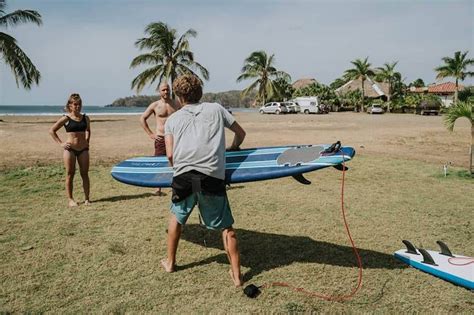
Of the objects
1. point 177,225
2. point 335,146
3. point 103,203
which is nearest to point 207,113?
point 177,225

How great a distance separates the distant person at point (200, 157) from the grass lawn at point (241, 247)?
0.55 metres

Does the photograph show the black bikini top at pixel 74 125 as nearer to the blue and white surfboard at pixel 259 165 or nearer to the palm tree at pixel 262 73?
the blue and white surfboard at pixel 259 165

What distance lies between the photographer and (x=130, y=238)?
14.2 feet

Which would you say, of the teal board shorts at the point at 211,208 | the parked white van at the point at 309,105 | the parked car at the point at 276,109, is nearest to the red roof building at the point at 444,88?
the parked white van at the point at 309,105

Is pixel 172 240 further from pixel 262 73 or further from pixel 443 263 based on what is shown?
pixel 262 73

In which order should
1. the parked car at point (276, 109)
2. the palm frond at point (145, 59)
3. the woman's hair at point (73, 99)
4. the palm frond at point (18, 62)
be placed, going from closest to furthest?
the woman's hair at point (73, 99)
the palm frond at point (18, 62)
the palm frond at point (145, 59)
the parked car at point (276, 109)

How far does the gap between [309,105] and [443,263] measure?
41.6 m

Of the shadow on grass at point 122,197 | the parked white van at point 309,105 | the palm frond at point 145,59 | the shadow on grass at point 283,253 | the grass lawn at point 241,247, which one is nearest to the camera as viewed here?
the grass lawn at point 241,247

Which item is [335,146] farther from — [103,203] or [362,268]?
[103,203]

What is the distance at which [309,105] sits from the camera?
43.8 meters

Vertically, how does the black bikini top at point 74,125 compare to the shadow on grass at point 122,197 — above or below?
above

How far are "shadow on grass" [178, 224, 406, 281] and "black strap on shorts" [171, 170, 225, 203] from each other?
848mm

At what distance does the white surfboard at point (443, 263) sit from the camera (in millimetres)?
3157

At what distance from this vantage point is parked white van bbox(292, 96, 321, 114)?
142 ft
